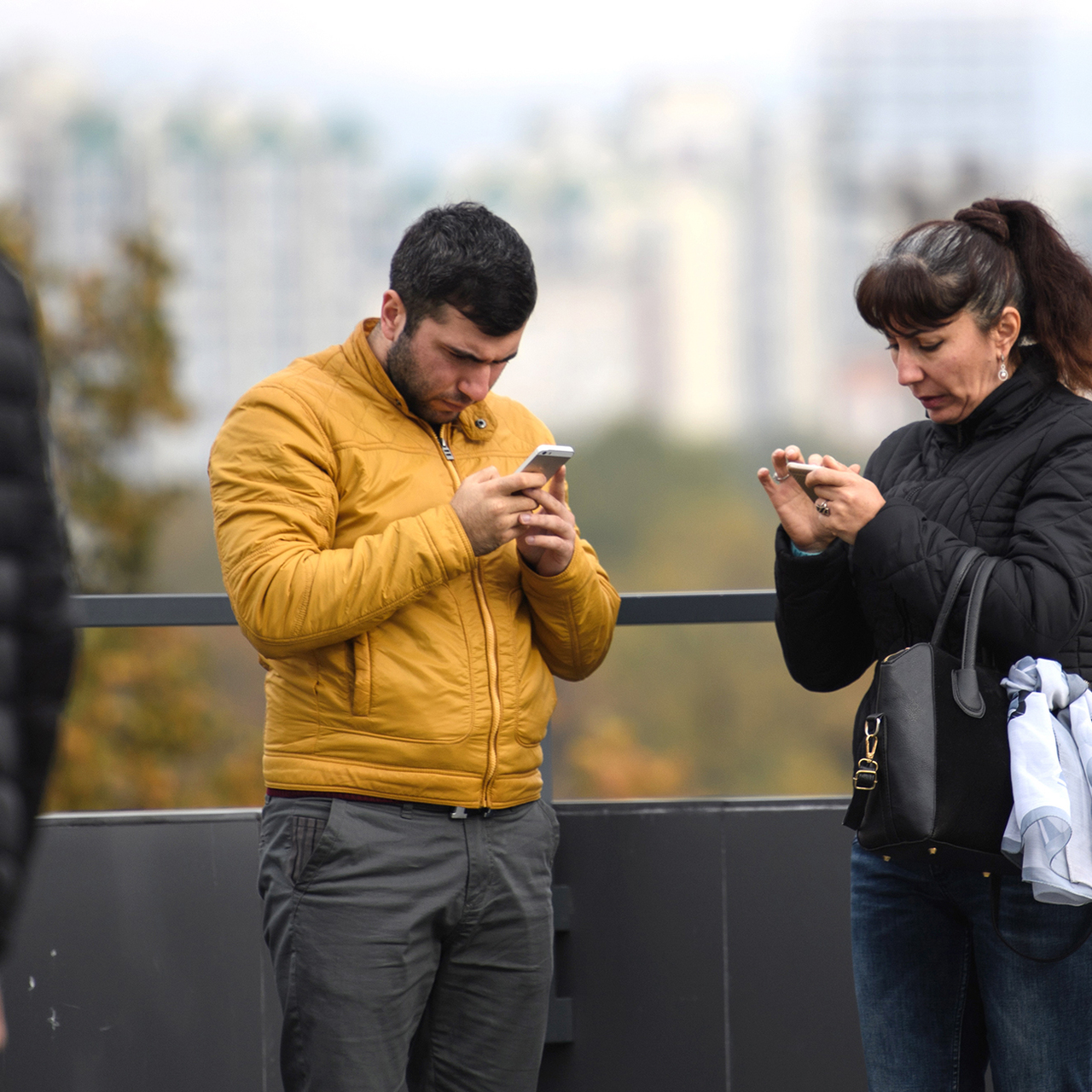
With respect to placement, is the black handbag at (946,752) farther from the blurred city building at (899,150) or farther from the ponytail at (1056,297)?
the blurred city building at (899,150)

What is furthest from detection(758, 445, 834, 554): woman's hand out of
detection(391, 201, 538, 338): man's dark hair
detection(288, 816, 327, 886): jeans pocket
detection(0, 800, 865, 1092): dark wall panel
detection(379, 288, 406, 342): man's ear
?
detection(0, 800, 865, 1092): dark wall panel

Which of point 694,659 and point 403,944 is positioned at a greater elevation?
point 403,944

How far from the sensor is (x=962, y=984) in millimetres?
2012

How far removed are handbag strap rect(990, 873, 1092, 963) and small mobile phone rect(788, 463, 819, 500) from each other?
25.6 inches

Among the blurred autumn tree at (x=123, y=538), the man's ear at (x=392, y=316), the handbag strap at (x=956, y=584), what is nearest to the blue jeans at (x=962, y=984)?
the handbag strap at (x=956, y=584)

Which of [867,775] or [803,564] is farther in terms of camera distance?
[803,564]

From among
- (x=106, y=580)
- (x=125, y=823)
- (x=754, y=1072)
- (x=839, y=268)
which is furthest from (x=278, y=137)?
(x=754, y=1072)

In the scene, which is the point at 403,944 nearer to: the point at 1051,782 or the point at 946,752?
the point at 946,752

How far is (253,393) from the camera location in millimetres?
2127

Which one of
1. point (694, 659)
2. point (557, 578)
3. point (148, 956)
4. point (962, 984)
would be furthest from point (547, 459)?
point (694, 659)

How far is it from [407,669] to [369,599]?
152 mm

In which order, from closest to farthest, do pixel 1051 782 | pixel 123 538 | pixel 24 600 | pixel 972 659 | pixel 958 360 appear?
pixel 24 600 → pixel 1051 782 → pixel 972 659 → pixel 958 360 → pixel 123 538

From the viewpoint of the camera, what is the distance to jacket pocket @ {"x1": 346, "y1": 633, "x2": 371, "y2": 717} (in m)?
2.04

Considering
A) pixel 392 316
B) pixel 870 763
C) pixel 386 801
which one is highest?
pixel 392 316
